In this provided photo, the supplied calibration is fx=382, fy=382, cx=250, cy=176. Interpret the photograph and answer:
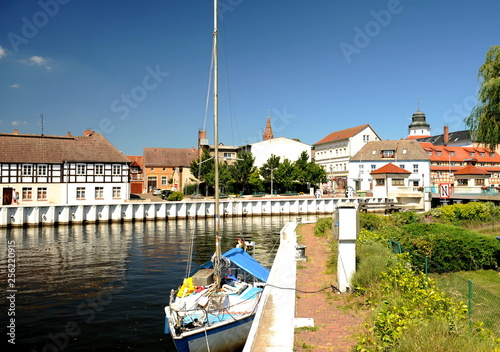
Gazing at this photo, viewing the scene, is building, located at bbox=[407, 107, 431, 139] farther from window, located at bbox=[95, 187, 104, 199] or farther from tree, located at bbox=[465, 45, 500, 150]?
window, located at bbox=[95, 187, 104, 199]

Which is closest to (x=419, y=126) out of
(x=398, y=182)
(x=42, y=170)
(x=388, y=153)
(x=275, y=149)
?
(x=388, y=153)

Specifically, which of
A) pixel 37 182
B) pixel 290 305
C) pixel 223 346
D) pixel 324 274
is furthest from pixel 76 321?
pixel 37 182

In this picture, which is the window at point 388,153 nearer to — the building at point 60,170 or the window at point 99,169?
the building at point 60,170

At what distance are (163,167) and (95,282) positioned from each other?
6755 cm

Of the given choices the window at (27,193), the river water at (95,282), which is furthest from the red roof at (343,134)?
the window at (27,193)

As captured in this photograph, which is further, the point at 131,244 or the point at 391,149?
the point at 391,149

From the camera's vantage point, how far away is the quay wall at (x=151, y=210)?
4344cm

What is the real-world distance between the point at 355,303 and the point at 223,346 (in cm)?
411

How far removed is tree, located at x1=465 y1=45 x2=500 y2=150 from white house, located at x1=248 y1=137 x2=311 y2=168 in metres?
43.7

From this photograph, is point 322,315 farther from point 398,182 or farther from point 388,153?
point 388,153

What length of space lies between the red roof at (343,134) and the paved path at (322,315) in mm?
69742

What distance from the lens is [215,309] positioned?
11.8 metres

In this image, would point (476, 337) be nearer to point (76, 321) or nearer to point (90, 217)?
point (76, 321)

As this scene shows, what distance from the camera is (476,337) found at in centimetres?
700
